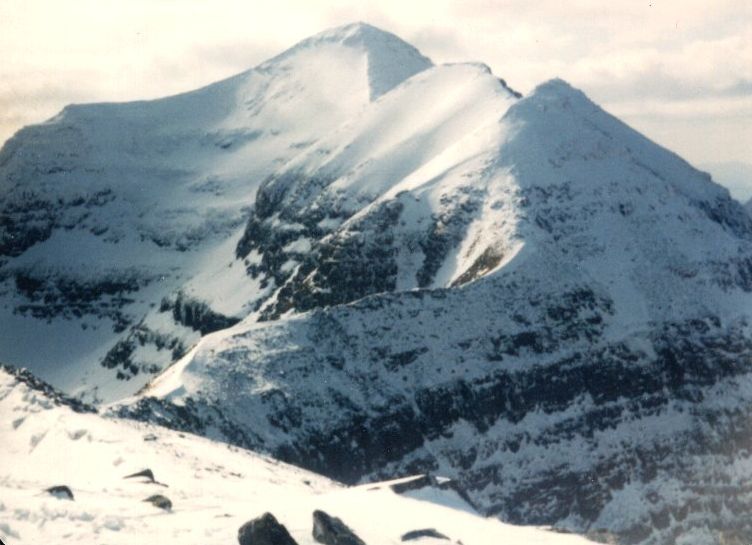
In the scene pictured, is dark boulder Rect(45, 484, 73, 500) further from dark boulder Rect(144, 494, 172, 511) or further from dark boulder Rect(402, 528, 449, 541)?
dark boulder Rect(402, 528, 449, 541)

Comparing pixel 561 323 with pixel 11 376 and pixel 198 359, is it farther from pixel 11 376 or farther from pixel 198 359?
pixel 11 376

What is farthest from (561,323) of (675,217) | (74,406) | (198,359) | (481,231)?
(74,406)

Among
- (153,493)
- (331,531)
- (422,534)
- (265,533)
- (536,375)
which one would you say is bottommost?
(536,375)

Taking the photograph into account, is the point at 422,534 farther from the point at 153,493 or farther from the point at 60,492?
the point at 60,492

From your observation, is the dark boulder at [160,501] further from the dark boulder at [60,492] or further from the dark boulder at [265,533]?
the dark boulder at [265,533]

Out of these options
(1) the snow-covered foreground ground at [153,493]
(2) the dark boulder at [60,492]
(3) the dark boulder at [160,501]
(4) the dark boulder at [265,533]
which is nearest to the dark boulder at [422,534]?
(1) the snow-covered foreground ground at [153,493]

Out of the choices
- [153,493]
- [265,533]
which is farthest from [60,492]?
[265,533]
